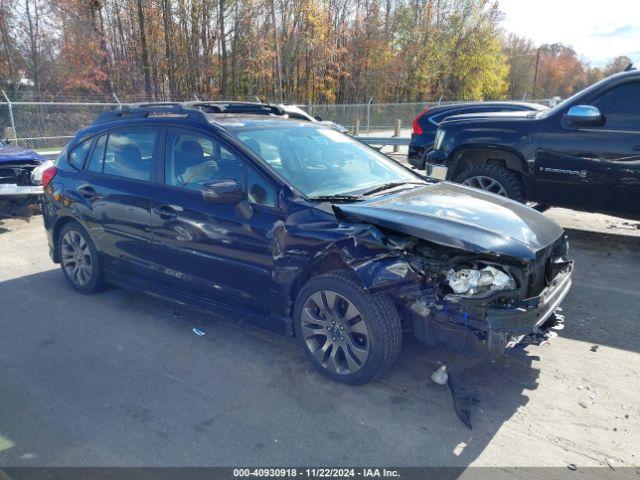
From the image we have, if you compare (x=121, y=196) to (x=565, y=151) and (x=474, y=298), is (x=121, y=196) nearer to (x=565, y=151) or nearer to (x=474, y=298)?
(x=474, y=298)

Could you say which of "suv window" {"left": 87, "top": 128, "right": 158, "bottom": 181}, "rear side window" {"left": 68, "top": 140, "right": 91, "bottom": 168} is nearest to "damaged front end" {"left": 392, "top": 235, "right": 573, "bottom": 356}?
"suv window" {"left": 87, "top": 128, "right": 158, "bottom": 181}

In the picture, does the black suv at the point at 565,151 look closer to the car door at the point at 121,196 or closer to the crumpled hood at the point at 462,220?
the crumpled hood at the point at 462,220

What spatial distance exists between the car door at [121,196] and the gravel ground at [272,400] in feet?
1.79

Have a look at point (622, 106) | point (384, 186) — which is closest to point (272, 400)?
point (384, 186)

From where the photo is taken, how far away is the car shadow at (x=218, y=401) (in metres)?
2.76

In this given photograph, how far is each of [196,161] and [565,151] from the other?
4283mm

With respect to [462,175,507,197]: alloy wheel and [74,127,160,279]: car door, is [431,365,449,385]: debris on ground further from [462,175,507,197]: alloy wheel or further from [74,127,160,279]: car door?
[462,175,507,197]: alloy wheel

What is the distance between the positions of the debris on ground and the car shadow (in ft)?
0.15

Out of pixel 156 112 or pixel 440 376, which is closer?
pixel 440 376

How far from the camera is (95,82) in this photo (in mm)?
25734

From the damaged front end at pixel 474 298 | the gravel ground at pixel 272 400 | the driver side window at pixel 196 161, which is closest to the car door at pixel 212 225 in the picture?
the driver side window at pixel 196 161

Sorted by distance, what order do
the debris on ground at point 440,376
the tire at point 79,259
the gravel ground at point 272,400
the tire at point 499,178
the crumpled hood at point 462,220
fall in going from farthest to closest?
the tire at point 499,178 → the tire at point 79,259 → the debris on ground at point 440,376 → the crumpled hood at point 462,220 → the gravel ground at point 272,400

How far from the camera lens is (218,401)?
10.6 ft

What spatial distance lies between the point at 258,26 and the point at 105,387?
30.0 metres
